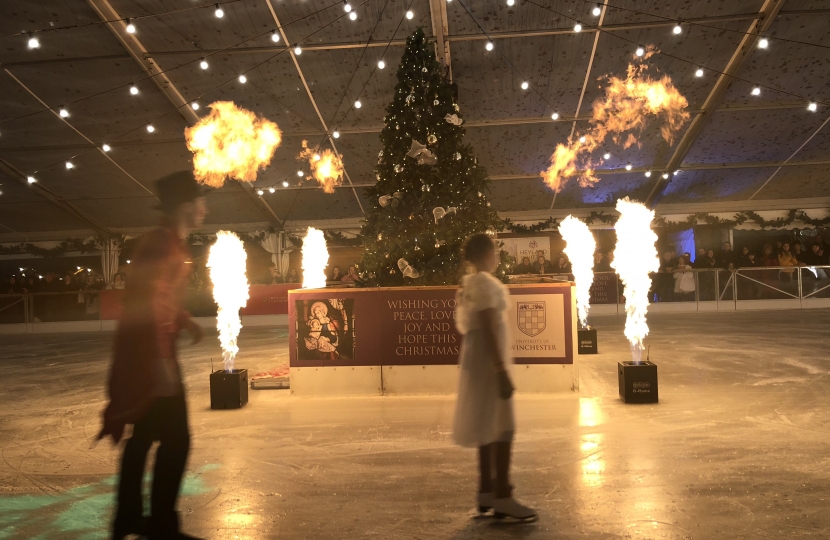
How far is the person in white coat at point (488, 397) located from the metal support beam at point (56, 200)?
17257 millimetres

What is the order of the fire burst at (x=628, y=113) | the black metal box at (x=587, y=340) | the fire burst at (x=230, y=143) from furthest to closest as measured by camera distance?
the fire burst at (x=230, y=143) → the fire burst at (x=628, y=113) → the black metal box at (x=587, y=340)

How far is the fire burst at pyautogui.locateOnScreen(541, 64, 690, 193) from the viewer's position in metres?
14.4

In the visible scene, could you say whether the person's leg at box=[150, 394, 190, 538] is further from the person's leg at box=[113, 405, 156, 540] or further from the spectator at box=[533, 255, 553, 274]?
the spectator at box=[533, 255, 553, 274]

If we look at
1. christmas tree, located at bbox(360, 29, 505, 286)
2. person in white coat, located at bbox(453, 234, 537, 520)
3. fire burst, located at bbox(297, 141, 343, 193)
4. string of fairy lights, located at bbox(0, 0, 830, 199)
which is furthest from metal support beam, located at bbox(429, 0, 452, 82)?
person in white coat, located at bbox(453, 234, 537, 520)

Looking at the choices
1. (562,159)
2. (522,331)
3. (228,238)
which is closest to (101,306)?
(228,238)

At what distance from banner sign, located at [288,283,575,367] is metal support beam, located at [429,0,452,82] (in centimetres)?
614

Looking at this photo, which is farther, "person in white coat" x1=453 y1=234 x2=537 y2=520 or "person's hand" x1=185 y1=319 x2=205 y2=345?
"person in white coat" x1=453 y1=234 x2=537 y2=520

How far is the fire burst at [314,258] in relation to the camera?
1622 cm

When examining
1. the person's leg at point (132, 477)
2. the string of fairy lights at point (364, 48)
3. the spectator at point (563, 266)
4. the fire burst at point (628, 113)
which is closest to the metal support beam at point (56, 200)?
the string of fairy lights at point (364, 48)

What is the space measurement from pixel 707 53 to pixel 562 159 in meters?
4.76

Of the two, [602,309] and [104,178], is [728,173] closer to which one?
[602,309]

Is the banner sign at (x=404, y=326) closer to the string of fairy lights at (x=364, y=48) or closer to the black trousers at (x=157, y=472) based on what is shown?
the black trousers at (x=157, y=472)

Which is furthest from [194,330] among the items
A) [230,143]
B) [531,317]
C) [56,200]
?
[56,200]

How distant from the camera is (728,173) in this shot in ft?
60.0
